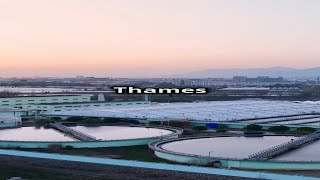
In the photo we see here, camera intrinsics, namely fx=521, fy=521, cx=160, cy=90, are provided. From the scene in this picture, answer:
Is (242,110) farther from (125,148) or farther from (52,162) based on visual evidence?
(52,162)

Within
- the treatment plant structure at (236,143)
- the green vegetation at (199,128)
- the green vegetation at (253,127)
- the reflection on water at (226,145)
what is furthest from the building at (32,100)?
the reflection on water at (226,145)

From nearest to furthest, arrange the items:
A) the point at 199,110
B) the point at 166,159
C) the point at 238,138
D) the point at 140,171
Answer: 1. the point at 140,171
2. the point at 166,159
3. the point at 238,138
4. the point at 199,110

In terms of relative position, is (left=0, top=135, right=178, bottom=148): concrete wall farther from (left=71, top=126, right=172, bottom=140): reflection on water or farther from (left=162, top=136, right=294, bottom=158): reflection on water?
(left=71, top=126, right=172, bottom=140): reflection on water

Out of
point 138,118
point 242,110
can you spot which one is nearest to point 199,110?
point 242,110

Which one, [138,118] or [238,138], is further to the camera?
[138,118]

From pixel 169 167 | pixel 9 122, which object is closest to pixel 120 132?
pixel 9 122

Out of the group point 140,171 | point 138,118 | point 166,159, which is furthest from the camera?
point 138,118

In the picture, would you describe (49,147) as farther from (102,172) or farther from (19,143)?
(102,172)

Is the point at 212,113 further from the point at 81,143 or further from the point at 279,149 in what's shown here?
the point at 279,149

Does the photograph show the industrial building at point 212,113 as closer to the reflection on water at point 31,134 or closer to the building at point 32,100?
the reflection on water at point 31,134
